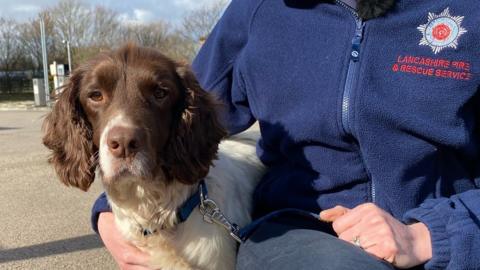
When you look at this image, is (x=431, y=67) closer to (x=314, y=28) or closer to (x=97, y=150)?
(x=314, y=28)

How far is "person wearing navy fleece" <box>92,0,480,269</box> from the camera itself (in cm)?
168

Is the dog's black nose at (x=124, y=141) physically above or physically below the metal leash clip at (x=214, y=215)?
above

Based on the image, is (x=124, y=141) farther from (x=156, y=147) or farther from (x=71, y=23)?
(x=71, y=23)

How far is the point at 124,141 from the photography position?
5.88 ft

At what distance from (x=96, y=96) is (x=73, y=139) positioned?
0.21 metres

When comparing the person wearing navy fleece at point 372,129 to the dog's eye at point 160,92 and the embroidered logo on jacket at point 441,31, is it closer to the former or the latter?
the embroidered logo on jacket at point 441,31


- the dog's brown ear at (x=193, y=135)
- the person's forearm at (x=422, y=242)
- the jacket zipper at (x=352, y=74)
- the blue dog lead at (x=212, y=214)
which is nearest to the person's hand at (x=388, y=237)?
the person's forearm at (x=422, y=242)

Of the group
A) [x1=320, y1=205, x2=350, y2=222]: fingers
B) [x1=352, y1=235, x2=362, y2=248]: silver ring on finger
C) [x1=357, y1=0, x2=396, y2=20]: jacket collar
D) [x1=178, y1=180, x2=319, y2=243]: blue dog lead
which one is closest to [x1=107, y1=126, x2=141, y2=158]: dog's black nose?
[x1=178, y1=180, x2=319, y2=243]: blue dog lead

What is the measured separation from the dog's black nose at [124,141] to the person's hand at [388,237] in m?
0.72

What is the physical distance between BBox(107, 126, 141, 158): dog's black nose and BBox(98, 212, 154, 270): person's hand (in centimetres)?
56

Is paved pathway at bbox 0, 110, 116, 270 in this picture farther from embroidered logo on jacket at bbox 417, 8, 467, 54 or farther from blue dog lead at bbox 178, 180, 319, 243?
embroidered logo on jacket at bbox 417, 8, 467, 54

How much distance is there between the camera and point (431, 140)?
6.13ft

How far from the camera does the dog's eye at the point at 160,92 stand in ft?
6.74

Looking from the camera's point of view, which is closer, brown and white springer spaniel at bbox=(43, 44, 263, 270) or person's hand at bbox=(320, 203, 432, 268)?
person's hand at bbox=(320, 203, 432, 268)
